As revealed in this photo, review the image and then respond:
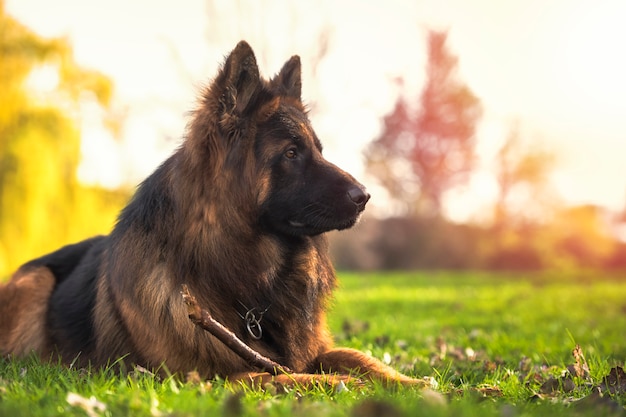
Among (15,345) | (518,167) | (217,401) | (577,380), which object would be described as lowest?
(15,345)

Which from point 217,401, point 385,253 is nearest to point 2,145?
point 217,401

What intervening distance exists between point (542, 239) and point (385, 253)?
8.92 metres

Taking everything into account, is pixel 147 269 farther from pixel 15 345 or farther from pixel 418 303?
pixel 418 303

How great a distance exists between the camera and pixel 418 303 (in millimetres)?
14508

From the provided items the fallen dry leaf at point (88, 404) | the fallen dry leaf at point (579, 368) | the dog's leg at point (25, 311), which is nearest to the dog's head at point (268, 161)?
the fallen dry leaf at point (88, 404)

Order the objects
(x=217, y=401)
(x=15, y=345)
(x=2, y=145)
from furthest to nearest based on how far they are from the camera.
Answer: (x=2, y=145), (x=15, y=345), (x=217, y=401)

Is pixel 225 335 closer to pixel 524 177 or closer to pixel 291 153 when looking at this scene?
pixel 291 153

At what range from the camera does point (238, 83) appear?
4.68 m

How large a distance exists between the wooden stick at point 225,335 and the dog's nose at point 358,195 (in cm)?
133

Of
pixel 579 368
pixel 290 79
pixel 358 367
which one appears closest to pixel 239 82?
pixel 290 79

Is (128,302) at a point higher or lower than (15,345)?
higher

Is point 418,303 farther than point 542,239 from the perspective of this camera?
No

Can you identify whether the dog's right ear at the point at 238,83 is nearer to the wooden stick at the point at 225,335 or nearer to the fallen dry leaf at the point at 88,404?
the wooden stick at the point at 225,335

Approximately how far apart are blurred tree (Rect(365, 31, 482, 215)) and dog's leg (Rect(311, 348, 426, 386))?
32196 millimetres
